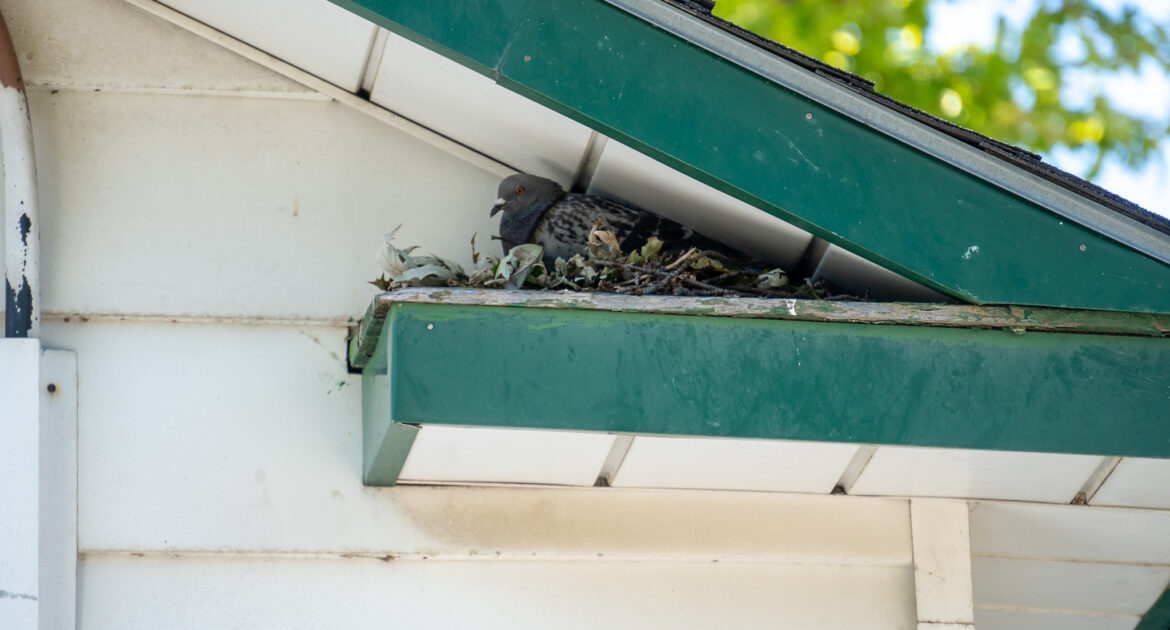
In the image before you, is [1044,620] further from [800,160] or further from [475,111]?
[475,111]

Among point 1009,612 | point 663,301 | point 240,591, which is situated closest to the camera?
point 663,301

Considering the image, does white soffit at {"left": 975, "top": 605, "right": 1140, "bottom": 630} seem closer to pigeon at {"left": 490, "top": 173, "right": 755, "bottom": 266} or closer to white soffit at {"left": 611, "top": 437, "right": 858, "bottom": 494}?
white soffit at {"left": 611, "top": 437, "right": 858, "bottom": 494}

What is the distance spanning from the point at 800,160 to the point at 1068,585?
1.58 metres

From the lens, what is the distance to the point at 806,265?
2.90 metres

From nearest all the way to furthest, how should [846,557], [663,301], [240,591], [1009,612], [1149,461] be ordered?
[663,301] < [1149,461] < [240,591] < [846,557] < [1009,612]

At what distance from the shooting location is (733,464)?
2.72m

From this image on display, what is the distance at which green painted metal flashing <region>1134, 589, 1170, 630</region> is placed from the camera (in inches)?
129

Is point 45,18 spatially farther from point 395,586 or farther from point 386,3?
point 395,586

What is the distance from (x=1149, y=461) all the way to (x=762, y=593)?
0.93 metres

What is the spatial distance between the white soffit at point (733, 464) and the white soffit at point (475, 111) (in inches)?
30.9

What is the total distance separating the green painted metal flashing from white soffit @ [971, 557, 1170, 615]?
0.02m

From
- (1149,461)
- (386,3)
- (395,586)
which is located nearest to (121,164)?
(386,3)

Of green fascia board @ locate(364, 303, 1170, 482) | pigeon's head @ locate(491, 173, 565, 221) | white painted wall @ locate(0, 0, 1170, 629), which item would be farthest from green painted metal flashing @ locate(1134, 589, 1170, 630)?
pigeon's head @ locate(491, 173, 565, 221)

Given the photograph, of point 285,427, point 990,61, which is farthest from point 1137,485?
point 990,61
